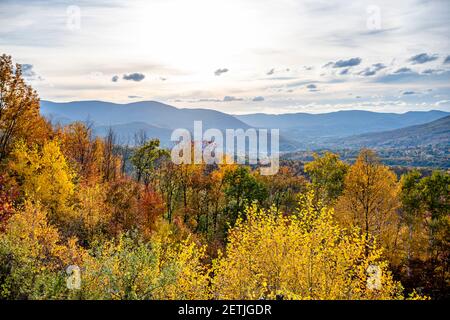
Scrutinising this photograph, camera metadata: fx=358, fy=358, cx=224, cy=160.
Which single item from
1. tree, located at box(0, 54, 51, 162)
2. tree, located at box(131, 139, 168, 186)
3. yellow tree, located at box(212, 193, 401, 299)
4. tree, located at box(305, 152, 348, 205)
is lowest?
yellow tree, located at box(212, 193, 401, 299)

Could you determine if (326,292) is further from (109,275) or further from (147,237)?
(147,237)

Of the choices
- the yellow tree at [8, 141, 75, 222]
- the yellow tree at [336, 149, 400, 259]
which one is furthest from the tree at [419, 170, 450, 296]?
the yellow tree at [8, 141, 75, 222]

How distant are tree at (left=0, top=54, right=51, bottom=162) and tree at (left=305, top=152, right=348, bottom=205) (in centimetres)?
4559

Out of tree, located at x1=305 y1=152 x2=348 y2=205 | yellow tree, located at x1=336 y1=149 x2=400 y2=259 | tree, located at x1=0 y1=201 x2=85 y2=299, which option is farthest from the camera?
tree, located at x1=305 y1=152 x2=348 y2=205

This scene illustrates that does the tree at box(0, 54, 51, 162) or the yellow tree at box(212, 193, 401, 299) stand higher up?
the tree at box(0, 54, 51, 162)

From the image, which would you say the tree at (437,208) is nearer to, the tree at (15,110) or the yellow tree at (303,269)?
the yellow tree at (303,269)

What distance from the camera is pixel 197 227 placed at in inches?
2445

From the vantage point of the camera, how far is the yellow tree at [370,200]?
5103 centimetres

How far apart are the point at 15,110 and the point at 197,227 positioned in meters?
33.0

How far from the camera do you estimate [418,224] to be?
52188mm

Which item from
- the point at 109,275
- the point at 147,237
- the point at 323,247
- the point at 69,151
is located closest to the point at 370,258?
the point at 323,247

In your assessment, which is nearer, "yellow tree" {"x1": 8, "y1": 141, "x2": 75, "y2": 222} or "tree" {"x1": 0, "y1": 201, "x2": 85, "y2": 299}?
"tree" {"x1": 0, "y1": 201, "x2": 85, "y2": 299}

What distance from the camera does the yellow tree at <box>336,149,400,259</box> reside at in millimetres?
51031

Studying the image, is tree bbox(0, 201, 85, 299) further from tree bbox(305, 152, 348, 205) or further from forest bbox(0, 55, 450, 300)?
tree bbox(305, 152, 348, 205)
